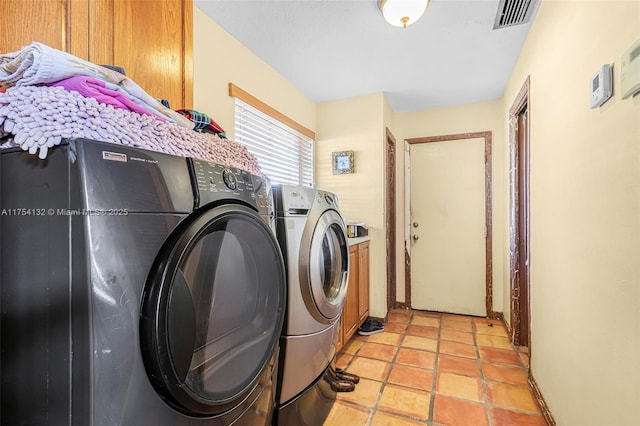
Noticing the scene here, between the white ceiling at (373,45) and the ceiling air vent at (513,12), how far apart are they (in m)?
0.04

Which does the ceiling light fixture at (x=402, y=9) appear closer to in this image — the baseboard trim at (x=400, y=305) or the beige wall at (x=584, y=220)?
the beige wall at (x=584, y=220)

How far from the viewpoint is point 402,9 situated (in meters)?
1.64

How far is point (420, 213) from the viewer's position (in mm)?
3471

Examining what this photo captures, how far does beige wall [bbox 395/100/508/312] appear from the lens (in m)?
3.12

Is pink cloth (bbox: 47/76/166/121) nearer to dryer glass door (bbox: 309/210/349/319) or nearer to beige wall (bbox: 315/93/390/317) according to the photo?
dryer glass door (bbox: 309/210/349/319)

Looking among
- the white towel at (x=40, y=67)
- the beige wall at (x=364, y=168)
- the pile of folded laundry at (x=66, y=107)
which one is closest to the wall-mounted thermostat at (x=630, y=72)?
the pile of folded laundry at (x=66, y=107)

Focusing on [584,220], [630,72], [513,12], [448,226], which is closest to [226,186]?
[630,72]

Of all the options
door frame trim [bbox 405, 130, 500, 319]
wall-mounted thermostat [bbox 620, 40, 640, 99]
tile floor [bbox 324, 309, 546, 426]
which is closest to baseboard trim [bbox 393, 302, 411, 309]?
tile floor [bbox 324, 309, 546, 426]

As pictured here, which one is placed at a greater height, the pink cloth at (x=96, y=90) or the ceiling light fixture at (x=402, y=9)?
the ceiling light fixture at (x=402, y=9)

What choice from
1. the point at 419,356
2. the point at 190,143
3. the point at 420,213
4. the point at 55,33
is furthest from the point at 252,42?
the point at 419,356

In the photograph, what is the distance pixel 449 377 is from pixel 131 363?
2098 millimetres

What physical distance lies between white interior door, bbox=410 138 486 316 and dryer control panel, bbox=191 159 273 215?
2.77 metres

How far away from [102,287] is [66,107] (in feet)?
→ 1.19

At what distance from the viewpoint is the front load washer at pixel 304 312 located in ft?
4.31
